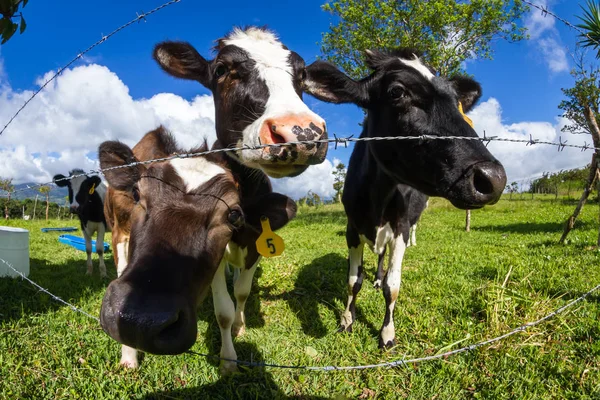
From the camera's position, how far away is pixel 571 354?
2.92 meters

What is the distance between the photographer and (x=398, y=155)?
3.12 m

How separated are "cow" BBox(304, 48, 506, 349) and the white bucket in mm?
4493

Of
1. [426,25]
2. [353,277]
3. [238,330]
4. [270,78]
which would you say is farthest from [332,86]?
[426,25]

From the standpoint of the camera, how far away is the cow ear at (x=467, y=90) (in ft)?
13.6

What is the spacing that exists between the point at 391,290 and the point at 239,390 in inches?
66.4

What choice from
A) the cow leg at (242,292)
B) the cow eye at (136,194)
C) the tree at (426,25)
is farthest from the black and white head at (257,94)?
the tree at (426,25)

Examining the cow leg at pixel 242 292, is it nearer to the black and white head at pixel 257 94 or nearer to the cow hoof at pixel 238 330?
the cow hoof at pixel 238 330

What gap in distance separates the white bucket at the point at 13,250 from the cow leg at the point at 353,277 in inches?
176

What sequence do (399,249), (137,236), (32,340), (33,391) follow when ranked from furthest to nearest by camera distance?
(399,249)
(32,340)
(33,391)
(137,236)

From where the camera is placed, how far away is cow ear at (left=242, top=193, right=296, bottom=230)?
3059 mm

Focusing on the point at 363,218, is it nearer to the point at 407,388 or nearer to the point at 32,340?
the point at 407,388

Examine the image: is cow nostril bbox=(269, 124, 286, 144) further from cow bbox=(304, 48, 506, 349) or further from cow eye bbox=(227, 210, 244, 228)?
cow bbox=(304, 48, 506, 349)

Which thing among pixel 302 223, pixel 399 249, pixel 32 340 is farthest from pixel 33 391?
pixel 302 223

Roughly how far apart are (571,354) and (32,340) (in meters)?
4.45
